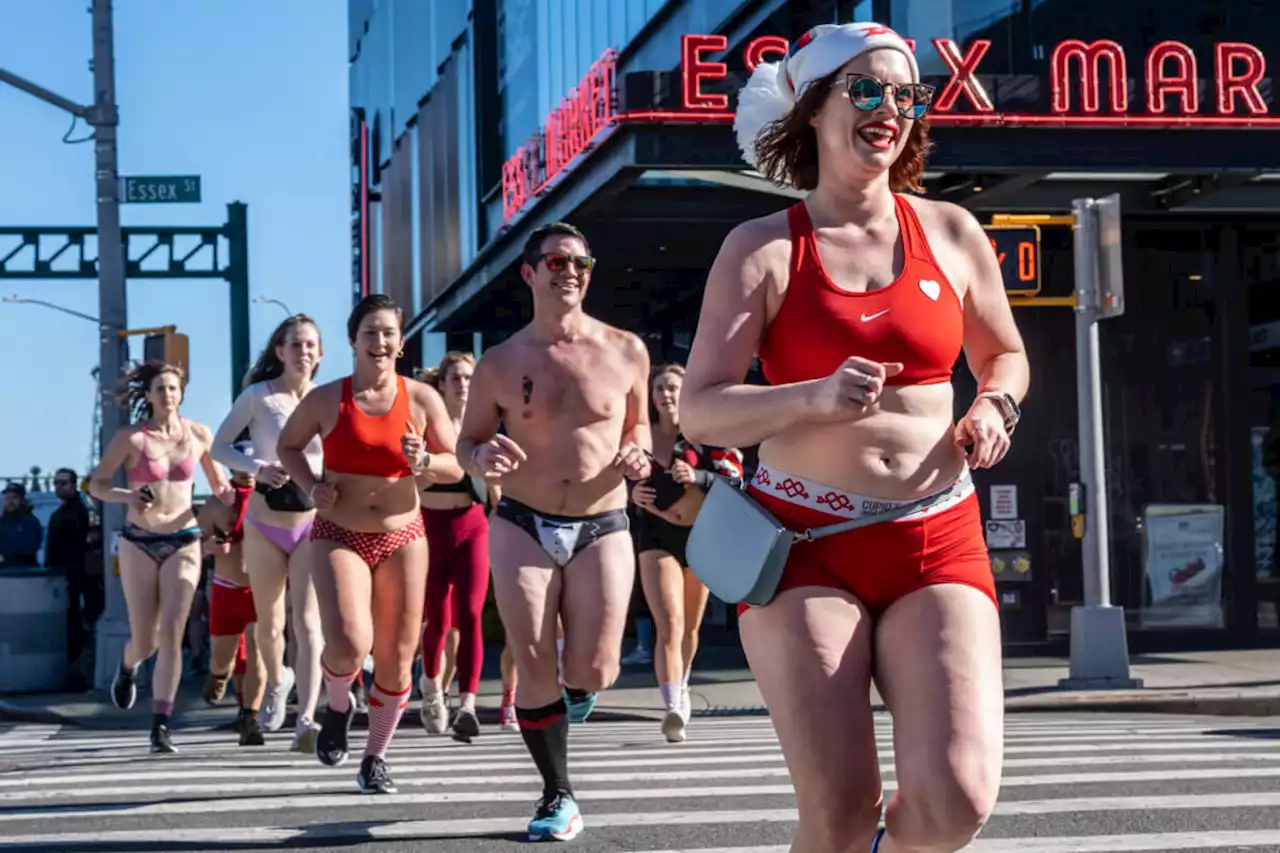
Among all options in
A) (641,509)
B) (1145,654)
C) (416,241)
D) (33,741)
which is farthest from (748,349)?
(416,241)

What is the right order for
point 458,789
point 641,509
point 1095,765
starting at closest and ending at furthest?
point 458,789, point 1095,765, point 641,509

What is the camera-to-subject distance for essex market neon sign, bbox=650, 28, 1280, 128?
58.0ft

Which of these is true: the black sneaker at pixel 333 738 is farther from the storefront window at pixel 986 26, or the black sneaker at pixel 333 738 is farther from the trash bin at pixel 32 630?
the storefront window at pixel 986 26

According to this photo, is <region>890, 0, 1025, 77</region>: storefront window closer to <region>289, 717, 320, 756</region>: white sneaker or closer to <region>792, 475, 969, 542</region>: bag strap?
<region>289, 717, 320, 756</region>: white sneaker

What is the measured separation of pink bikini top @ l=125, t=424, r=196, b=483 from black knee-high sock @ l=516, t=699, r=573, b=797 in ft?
18.5

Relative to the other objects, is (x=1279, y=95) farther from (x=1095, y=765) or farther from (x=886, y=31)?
(x=886, y=31)

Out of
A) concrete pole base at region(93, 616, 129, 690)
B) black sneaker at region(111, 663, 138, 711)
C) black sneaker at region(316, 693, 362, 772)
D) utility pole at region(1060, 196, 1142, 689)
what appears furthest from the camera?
concrete pole base at region(93, 616, 129, 690)

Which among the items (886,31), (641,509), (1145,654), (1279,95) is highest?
(1279,95)

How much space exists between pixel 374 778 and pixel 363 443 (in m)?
1.42

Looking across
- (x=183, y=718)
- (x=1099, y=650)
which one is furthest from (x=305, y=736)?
(x=1099, y=650)

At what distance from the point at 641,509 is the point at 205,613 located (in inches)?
375

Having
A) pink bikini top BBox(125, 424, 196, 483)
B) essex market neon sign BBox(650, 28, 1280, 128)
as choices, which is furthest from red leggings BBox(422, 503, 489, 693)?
essex market neon sign BBox(650, 28, 1280, 128)

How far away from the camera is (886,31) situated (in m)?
4.42

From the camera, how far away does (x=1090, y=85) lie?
1817 cm
